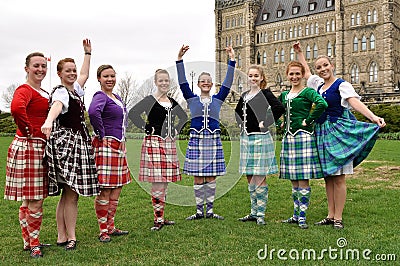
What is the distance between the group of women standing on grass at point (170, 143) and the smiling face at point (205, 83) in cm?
2

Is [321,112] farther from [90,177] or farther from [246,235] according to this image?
[90,177]

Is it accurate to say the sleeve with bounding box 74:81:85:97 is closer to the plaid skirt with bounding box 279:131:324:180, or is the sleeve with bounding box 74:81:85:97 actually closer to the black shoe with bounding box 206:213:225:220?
the black shoe with bounding box 206:213:225:220

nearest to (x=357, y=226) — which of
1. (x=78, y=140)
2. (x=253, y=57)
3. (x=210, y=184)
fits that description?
(x=210, y=184)

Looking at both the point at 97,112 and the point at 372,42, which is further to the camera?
the point at 372,42

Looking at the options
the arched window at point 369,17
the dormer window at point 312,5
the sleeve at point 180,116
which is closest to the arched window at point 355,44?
the arched window at point 369,17

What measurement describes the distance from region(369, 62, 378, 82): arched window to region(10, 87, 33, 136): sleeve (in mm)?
46624

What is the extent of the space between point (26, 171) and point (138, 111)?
1.51 metres

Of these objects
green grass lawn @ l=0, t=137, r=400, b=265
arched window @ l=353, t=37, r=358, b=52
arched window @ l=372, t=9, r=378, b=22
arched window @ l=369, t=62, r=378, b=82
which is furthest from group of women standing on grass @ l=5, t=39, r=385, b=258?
arched window @ l=353, t=37, r=358, b=52

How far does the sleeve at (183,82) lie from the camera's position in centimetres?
581

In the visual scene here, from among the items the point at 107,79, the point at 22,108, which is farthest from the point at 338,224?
the point at 22,108

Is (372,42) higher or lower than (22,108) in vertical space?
higher

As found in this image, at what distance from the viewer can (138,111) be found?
556cm

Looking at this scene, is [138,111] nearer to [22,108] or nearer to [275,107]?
[22,108]

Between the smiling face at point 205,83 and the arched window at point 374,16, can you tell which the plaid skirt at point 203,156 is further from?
the arched window at point 374,16
